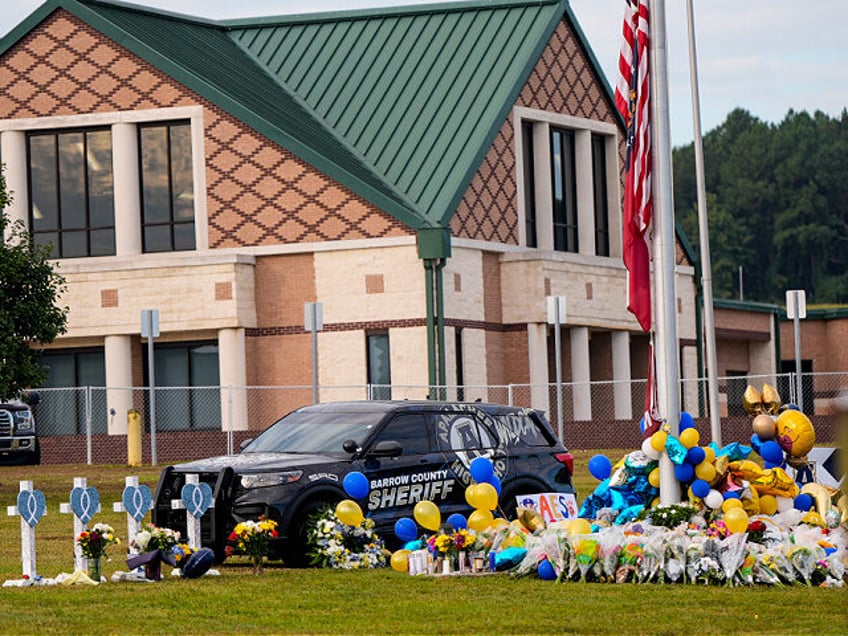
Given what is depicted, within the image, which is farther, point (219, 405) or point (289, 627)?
point (219, 405)

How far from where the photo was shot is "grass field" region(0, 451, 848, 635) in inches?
565

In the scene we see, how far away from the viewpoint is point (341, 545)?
1927cm

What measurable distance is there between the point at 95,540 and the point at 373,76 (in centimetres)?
3183

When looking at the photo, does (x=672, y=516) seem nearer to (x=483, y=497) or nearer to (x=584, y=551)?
(x=584, y=551)

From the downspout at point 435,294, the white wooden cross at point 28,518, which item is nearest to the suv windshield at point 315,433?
the white wooden cross at point 28,518

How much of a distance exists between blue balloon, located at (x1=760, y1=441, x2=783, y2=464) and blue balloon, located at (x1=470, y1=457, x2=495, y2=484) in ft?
8.85

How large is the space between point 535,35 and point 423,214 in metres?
6.40

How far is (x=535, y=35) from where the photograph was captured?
47.5 m

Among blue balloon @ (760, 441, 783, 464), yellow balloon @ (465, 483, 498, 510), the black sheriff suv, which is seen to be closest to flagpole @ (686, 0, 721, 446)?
the black sheriff suv

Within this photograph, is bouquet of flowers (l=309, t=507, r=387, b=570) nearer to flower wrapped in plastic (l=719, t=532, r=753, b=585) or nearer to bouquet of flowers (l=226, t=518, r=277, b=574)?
bouquet of flowers (l=226, t=518, r=277, b=574)

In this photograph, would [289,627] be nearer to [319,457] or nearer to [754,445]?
[319,457]

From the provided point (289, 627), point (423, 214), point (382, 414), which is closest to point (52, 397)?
point (423, 214)

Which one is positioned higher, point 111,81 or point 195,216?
point 111,81

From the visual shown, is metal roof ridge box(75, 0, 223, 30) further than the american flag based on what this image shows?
Yes
